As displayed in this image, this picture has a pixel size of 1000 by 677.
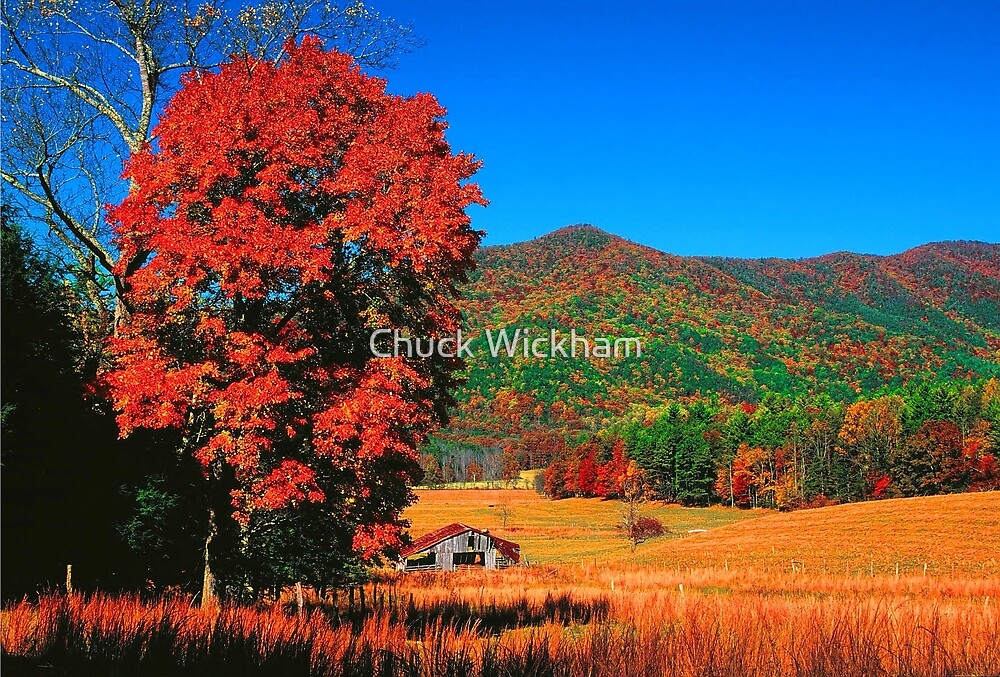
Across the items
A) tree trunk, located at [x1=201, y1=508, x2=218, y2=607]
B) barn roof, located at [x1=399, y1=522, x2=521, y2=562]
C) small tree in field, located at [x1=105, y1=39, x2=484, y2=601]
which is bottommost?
barn roof, located at [x1=399, y1=522, x2=521, y2=562]

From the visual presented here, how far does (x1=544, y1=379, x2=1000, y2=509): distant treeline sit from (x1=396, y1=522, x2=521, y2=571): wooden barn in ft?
212

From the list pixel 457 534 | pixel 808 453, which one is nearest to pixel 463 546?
pixel 457 534

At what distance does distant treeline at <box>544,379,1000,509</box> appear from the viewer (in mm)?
106562

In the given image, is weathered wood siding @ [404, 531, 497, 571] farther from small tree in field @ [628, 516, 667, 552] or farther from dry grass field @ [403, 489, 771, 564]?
small tree in field @ [628, 516, 667, 552]

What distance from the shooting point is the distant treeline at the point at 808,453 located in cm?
10656

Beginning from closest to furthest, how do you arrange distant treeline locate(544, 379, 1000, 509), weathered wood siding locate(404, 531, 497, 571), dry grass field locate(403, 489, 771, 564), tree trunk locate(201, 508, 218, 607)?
tree trunk locate(201, 508, 218, 607) → weathered wood siding locate(404, 531, 497, 571) → dry grass field locate(403, 489, 771, 564) → distant treeline locate(544, 379, 1000, 509)

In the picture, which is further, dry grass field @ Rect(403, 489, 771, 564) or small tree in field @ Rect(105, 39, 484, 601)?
dry grass field @ Rect(403, 489, 771, 564)

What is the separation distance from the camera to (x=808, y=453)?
124m

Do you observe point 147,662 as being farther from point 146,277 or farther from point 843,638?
point 146,277

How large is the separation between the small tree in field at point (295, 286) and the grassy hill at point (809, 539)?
22560 mm

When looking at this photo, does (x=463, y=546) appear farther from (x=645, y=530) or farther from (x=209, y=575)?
(x=209, y=575)

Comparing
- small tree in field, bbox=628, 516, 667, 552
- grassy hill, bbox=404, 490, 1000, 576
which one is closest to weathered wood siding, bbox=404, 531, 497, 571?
grassy hill, bbox=404, 490, 1000, 576

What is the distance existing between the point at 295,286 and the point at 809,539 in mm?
62277

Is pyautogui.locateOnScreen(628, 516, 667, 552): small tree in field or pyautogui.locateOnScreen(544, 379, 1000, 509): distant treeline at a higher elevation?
pyautogui.locateOnScreen(544, 379, 1000, 509): distant treeline
